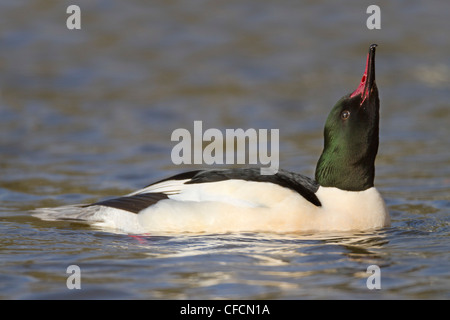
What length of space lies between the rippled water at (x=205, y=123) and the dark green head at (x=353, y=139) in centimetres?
57

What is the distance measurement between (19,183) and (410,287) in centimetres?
557

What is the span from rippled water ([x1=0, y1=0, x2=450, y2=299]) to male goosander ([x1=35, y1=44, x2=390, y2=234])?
0.17 m

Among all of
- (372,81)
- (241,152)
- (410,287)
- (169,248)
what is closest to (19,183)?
(241,152)

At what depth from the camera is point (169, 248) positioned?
6.95 meters

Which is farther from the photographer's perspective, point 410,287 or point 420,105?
point 420,105

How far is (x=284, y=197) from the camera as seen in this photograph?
729 centimetres

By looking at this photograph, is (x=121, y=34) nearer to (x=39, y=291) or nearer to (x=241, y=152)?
(x=241, y=152)

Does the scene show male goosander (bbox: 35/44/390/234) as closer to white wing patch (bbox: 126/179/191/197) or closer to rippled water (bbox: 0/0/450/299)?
white wing patch (bbox: 126/179/191/197)

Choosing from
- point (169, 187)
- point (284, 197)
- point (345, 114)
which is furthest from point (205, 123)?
point (284, 197)

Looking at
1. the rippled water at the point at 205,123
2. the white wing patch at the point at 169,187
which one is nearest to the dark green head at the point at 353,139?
the rippled water at the point at 205,123

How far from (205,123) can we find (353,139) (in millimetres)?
5967

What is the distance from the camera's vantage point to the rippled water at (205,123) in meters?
6.31

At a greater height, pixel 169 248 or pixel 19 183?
pixel 19 183
